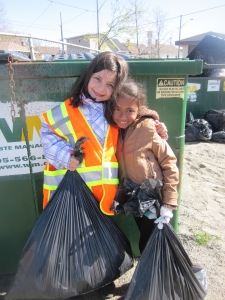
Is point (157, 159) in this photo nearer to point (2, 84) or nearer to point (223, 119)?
point (2, 84)

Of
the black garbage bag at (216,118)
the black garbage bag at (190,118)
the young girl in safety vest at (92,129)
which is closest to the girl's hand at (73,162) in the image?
the young girl in safety vest at (92,129)

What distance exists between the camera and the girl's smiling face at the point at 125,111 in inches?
57.2

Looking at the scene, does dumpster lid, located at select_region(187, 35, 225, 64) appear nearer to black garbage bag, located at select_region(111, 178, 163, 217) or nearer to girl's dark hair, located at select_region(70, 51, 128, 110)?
girl's dark hair, located at select_region(70, 51, 128, 110)

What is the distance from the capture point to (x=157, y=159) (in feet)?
4.93

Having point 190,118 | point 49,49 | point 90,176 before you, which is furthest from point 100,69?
point 49,49

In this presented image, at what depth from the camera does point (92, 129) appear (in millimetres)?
1474

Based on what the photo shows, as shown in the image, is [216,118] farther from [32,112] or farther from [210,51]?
[32,112]

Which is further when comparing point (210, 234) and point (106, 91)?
point (210, 234)

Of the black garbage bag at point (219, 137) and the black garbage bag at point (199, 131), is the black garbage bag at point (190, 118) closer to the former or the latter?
the black garbage bag at point (199, 131)

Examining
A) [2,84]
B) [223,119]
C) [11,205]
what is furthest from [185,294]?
[223,119]

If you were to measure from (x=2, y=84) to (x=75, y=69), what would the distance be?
1.45 feet

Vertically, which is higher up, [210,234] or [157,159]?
[157,159]

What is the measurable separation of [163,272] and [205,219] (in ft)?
4.72

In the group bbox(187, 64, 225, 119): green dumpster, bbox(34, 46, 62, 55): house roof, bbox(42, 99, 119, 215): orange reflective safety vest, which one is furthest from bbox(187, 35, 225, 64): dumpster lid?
bbox(42, 99, 119, 215): orange reflective safety vest
